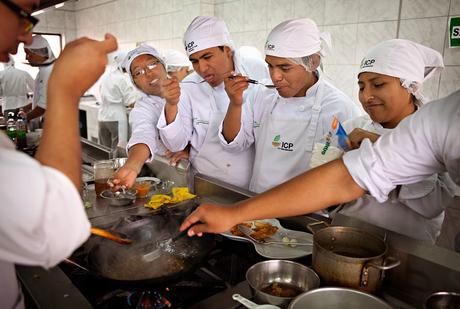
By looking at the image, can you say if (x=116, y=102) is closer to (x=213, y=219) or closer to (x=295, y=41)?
(x=295, y=41)

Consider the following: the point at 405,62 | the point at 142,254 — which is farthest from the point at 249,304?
the point at 405,62

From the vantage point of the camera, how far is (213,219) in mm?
1051

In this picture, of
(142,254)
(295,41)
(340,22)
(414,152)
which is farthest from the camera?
(340,22)

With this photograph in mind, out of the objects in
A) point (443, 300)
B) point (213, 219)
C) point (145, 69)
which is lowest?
point (443, 300)

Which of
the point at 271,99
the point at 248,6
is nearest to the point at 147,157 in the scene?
the point at 271,99

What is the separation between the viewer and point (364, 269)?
91 centimetres

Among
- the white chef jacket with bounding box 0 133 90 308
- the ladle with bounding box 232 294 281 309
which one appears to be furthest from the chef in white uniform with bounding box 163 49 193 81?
the white chef jacket with bounding box 0 133 90 308

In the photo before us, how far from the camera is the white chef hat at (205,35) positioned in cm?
210

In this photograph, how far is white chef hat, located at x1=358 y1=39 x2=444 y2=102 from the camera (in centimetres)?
157

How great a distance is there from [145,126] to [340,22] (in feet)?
8.43

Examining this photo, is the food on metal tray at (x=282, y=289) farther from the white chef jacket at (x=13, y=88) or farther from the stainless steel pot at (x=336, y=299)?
the white chef jacket at (x=13, y=88)

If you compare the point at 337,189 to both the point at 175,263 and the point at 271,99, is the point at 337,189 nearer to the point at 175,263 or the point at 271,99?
the point at 175,263

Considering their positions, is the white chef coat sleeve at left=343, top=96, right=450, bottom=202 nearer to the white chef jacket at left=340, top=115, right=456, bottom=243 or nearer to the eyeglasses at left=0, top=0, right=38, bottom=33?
the white chef jacket at left=340, top=115, right=456, bottom=243

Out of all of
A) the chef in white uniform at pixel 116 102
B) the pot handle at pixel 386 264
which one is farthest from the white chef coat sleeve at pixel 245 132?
the chef in white uniform at pixel 116 102
